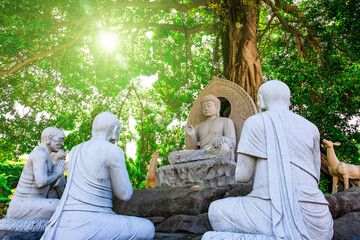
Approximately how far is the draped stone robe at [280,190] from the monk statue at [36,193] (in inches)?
88.1

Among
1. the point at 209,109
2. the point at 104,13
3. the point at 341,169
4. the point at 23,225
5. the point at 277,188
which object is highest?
the point at 104,13

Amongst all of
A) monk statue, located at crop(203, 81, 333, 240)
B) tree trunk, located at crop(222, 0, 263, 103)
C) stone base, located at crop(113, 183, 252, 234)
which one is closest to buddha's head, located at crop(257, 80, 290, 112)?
monk statue, located at crop(203, 81, 333, 240)

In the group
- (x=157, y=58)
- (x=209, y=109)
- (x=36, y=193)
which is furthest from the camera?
(x=157, y=58)

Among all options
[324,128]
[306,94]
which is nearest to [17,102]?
[306,94]

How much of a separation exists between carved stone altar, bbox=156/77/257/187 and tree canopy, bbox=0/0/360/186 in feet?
2.77

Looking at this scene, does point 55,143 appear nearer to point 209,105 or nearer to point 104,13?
point 209,105

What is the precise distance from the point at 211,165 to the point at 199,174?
0.28 m

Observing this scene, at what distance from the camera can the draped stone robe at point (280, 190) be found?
2410mm

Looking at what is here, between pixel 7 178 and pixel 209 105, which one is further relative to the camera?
pixel 7 178

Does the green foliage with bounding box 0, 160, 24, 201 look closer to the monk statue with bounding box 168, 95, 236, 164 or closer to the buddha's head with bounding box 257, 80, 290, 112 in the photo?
the monk statue with bounding box 168, 95, 236, 164

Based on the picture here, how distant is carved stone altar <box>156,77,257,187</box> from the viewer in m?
5.01

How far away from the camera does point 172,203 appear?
4.35 metres

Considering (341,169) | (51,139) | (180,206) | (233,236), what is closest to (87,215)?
(233,236)

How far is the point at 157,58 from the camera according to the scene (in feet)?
38.8
